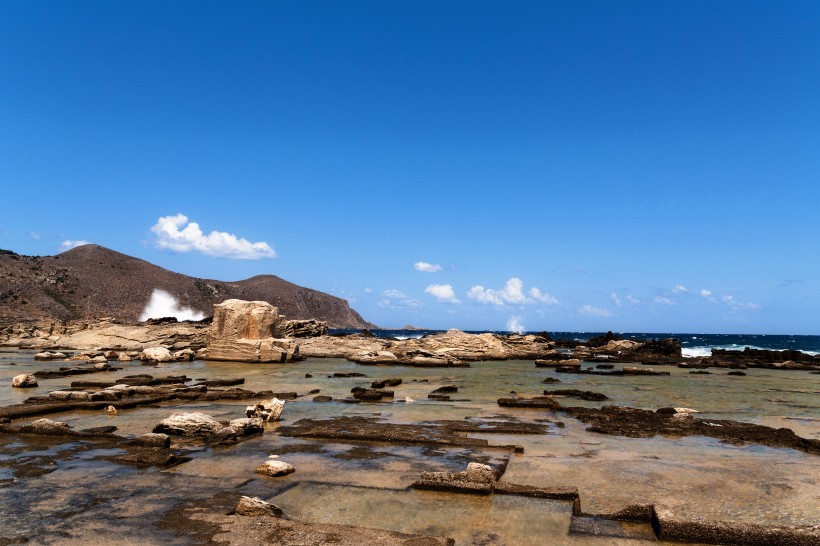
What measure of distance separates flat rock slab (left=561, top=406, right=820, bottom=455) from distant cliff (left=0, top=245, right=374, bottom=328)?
80.0 meters

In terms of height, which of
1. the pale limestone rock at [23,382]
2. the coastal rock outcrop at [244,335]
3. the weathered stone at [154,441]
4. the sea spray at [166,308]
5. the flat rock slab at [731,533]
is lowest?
the pale limestone rock at [23,382]

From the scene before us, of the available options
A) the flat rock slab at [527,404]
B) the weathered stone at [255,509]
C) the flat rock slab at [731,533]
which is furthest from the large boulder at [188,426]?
the flat rock slab at [527,404]

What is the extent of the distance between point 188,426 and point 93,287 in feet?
307

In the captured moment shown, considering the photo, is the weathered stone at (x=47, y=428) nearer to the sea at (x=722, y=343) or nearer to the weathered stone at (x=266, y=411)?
the weathered stone at (x=266, y=411)

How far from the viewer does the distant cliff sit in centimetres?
7594

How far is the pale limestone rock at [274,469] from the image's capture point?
6289mm

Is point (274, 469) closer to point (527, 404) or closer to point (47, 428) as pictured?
point (47, 428)

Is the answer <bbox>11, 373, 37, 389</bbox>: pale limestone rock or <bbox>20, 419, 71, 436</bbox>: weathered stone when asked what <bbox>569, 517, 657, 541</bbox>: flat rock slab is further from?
<bbox>11, 373, 37, 389</bbox>: pale limestone rock

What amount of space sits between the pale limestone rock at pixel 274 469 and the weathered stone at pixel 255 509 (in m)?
1.33

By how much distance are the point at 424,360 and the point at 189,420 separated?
766 inches

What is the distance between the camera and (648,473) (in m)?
6.71

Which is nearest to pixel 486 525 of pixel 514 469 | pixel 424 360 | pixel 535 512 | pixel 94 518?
pixel 535 512

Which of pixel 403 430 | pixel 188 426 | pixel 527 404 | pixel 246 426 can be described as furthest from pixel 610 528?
pixel 527 404

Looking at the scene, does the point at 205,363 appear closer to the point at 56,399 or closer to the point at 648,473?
the point at 56,399
